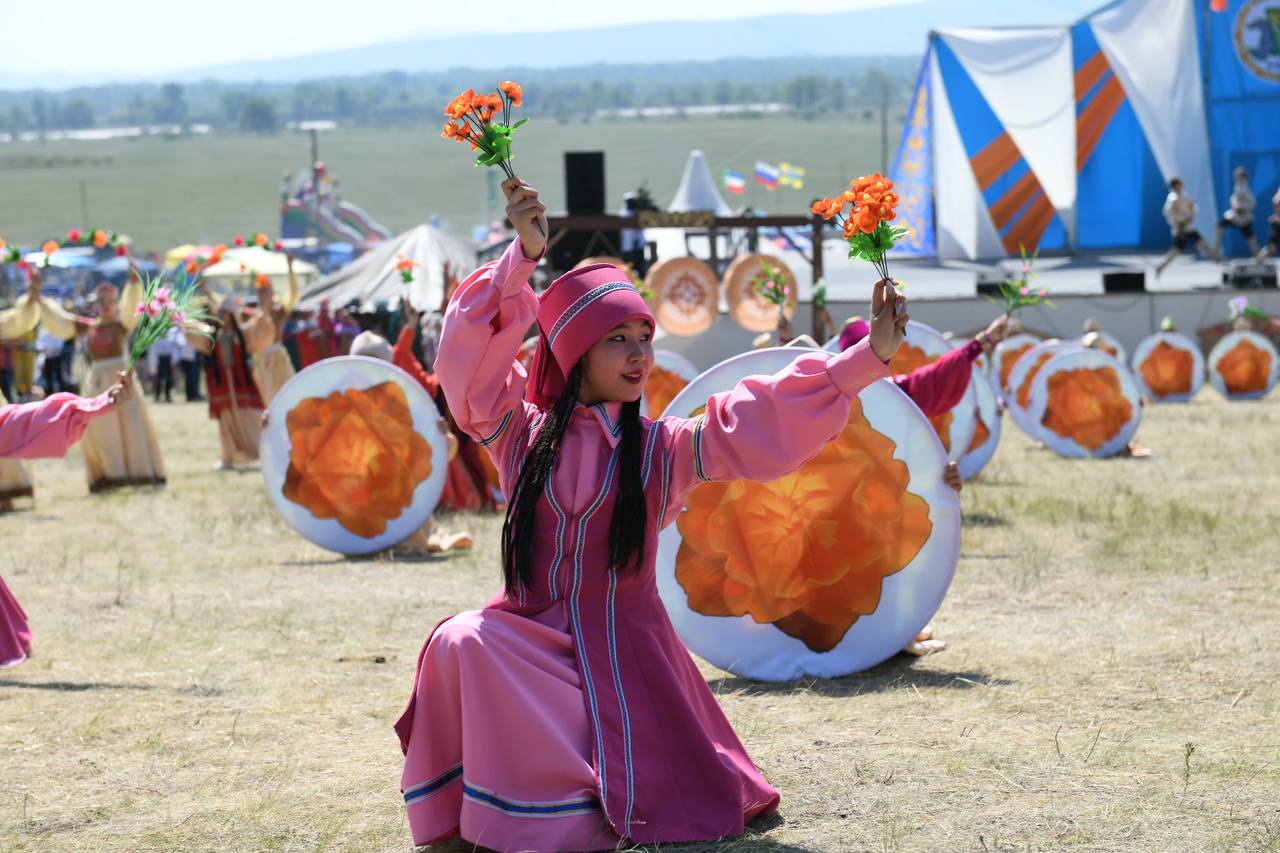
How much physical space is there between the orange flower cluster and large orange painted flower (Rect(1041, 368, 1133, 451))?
27.6ft

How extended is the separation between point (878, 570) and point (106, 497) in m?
7.84

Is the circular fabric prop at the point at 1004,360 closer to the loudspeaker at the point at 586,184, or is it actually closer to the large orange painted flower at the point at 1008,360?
the large orange painted flower at the point at 1008,360

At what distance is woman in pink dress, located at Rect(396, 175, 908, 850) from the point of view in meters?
3.70

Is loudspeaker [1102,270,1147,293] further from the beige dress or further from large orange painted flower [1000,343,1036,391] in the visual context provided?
the beige dress

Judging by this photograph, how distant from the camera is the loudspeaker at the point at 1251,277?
803 inches

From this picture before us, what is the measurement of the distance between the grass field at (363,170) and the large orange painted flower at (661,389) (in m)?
58.3

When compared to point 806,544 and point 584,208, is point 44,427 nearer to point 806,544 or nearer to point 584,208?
point 806,544

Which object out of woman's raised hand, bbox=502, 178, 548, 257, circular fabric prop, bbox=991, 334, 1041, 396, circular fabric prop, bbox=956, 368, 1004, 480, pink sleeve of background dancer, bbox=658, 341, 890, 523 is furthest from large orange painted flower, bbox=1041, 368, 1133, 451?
woman's raised hand, bbox=502, 178, 548, 257

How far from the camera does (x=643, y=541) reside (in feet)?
12.7

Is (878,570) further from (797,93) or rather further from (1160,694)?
(797,93)

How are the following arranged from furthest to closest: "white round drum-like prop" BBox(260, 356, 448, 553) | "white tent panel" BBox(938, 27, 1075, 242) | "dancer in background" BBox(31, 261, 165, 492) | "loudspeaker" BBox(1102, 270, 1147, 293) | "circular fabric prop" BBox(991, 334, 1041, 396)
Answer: "white tent panel" BBox(938, 27, 1075, 242) → "loudspeaker" BBox(1102, 270, 1147, 293) → "circular fabric prop" BBox(991, 334, 1041, 396) → "dancer in background" BBox(31, 261, 165, 492) → "white round drum-like prop" BBox(260, 356, 448, 553)

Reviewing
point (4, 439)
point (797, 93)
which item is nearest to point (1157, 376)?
point (4, 439)

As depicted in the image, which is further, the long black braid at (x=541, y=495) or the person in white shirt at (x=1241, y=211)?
the person in white shirt at (x=1241, y=211)

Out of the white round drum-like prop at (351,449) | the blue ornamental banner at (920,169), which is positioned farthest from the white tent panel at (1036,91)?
the white round drum-like prop at (351,449)
